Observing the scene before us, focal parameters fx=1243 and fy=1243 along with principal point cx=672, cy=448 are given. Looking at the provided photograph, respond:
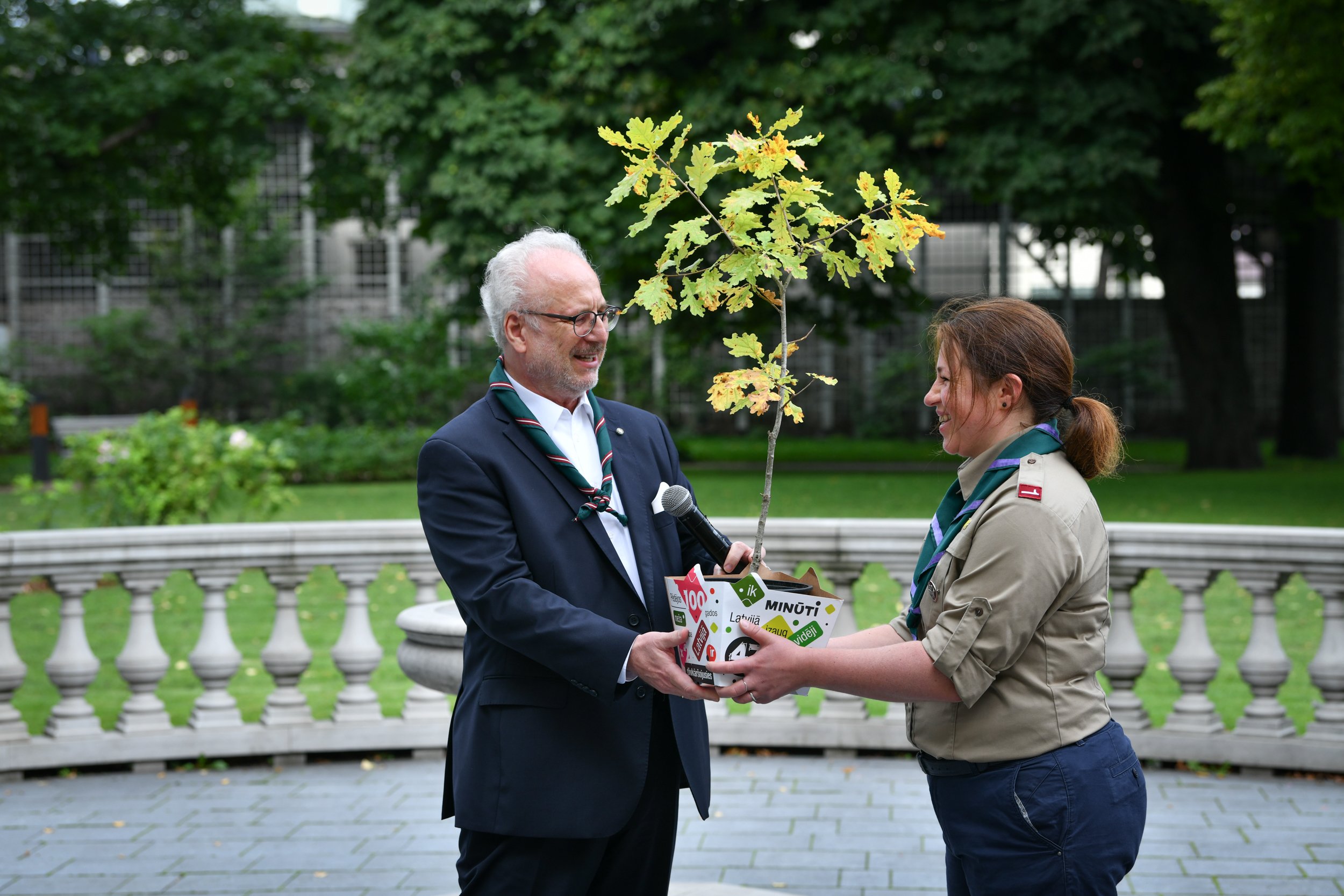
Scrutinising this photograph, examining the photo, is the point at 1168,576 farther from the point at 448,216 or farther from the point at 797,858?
the point at 448,216

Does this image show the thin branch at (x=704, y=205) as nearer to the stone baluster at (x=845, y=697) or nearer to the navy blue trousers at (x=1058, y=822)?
the navy blue trousers at (x=1058, y=822)

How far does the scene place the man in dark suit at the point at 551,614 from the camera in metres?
2.63

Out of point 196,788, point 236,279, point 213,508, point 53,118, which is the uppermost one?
point 53,118

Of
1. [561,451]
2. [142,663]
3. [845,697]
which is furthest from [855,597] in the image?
[561,451]

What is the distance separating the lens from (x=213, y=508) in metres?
10.8

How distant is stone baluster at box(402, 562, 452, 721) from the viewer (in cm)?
623

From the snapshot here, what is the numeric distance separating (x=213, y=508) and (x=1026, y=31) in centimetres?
1148

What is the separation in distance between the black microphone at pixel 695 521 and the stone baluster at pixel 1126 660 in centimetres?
361

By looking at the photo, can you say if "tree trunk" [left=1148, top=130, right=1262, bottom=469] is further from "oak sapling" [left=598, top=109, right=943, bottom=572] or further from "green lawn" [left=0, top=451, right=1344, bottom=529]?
"oak sapling" [left=598, top=109, right=943, bottom=572]

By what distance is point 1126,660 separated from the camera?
586cm

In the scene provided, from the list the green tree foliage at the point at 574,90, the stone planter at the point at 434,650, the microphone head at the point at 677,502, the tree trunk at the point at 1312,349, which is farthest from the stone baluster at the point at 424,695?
the tree trunk at the point at 1312,349

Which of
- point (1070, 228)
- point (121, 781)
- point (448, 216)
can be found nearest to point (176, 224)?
point (448, 216)

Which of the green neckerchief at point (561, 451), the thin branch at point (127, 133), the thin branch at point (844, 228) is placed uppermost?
the thin branch at point (127, 133)

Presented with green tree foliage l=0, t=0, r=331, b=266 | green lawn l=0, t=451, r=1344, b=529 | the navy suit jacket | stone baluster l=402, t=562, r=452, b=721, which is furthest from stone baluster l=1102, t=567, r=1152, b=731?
green tree foliage l=0, t=0, r=331, b=266
